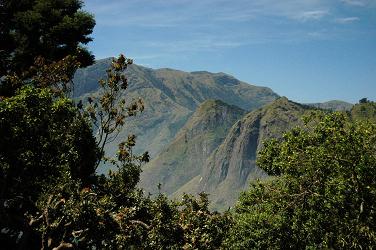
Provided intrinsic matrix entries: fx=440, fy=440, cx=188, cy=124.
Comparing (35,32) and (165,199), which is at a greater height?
(35,32)

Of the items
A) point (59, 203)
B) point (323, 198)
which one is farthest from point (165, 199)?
point (323, 198)

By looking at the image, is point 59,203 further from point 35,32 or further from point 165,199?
point 35,32

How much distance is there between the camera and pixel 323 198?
2584cm

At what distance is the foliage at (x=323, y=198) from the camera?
79.6ft

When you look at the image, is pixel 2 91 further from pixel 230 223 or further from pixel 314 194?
pixel 314 194

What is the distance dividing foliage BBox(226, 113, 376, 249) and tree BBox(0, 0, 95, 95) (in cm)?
2817

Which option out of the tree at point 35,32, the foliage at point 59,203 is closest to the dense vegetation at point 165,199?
the foliage at point 59,203

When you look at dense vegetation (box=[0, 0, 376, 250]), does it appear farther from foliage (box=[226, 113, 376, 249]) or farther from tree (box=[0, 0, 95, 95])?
tree (box=[0, 0, 95, 95])

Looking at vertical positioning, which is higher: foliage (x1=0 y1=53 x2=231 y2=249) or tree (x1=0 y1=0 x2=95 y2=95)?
tree (x1=0 y1=0 x2=95 y2=95)

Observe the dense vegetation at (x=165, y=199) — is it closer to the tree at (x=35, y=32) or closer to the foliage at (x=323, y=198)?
the foliage at (x=323, y=198)

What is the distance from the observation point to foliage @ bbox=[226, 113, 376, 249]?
955 inches

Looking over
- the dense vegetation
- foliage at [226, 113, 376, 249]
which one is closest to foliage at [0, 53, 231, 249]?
the dense vegetation

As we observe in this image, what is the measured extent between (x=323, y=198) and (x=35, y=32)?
3605cm

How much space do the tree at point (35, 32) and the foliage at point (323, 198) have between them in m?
28.2
